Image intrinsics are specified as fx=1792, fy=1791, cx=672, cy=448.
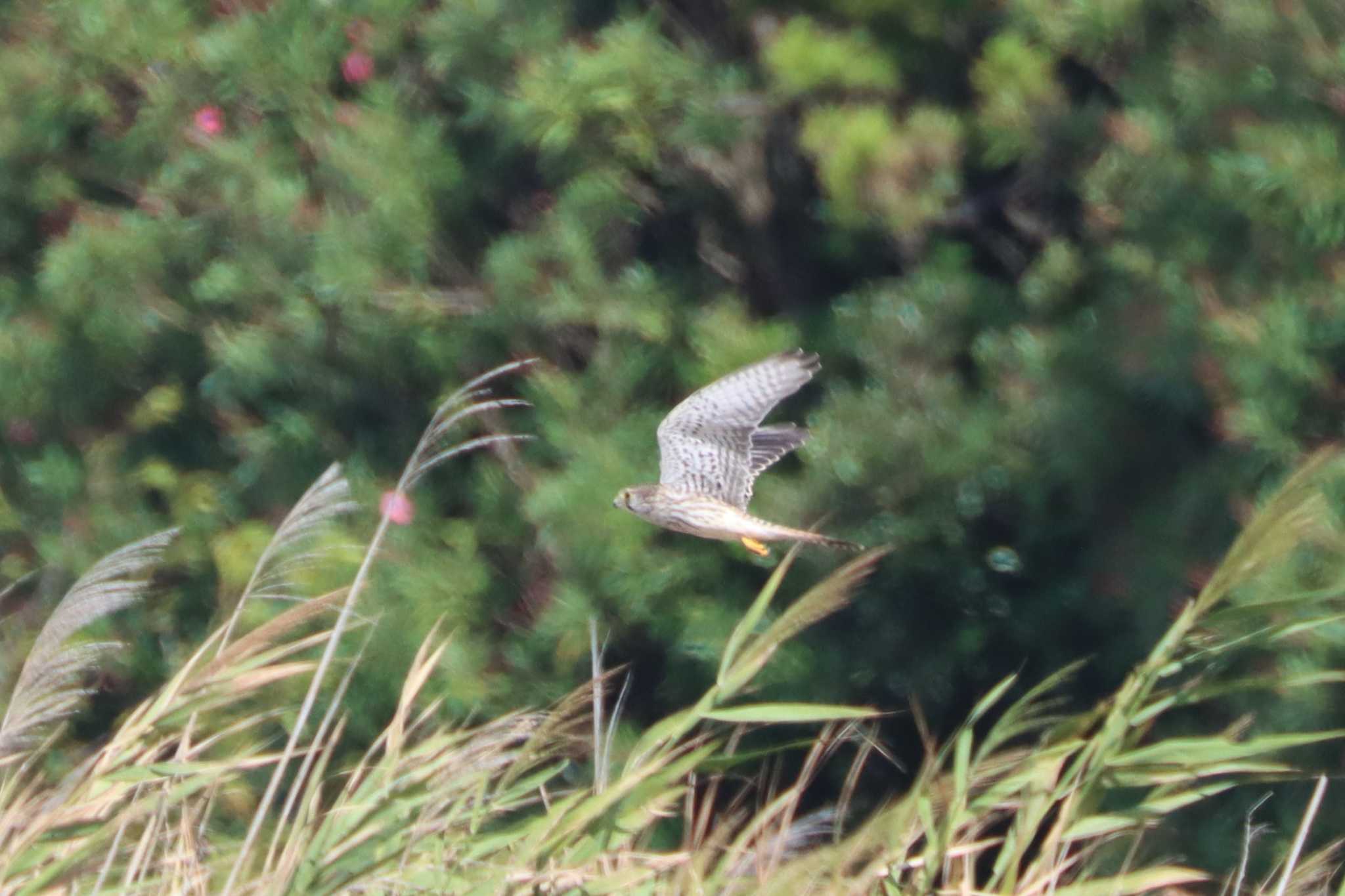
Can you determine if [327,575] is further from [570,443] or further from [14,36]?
[14,36]

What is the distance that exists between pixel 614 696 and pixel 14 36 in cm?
336

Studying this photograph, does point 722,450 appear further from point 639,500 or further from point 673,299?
point 673,299

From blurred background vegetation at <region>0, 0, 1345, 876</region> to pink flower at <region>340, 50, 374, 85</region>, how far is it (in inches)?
0.7

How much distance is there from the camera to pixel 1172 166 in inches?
136

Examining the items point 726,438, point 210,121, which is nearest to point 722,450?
point 726,438

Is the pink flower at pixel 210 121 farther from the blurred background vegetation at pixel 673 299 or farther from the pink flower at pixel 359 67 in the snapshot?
the pink flower at pixel 359 67

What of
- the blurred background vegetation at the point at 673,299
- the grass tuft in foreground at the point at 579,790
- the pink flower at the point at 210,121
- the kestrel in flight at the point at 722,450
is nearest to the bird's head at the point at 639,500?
the kestrel in flight at the point at 722,450

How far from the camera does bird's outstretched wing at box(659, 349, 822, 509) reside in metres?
A: 3.80

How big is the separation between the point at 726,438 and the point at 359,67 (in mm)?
2266

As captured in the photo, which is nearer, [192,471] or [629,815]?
[629,815]

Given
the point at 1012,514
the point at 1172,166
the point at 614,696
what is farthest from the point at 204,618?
the point at 1172,166

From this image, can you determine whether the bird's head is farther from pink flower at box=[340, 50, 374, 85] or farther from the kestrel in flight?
pink flower at box=[340, 50, 374, 85]

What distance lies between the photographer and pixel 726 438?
12.7 feet

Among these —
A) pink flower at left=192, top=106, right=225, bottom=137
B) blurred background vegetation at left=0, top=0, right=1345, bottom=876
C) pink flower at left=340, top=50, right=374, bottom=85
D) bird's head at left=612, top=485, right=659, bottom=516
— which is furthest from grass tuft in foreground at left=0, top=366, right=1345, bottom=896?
pink flower at left=192, top=106, right=225, bottom=137
